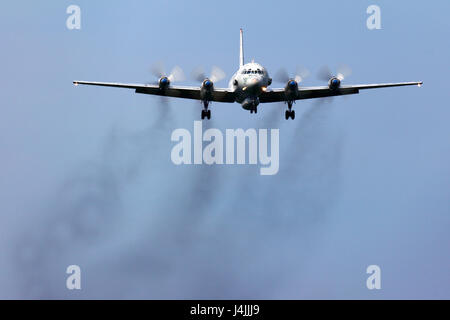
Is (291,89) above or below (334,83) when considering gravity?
below

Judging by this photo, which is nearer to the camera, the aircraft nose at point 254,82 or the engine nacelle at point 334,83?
the aircraft nose at point 254,82

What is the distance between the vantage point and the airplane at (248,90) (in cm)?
6228

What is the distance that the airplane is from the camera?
62.3 metres

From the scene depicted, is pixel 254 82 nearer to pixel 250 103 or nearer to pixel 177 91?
pixel 250 103

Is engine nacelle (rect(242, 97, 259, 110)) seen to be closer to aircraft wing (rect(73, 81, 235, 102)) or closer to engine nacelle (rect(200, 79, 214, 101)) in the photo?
aircraft wing (rect(73, 81, 235, 102))

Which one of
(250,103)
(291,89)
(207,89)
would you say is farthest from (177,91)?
(291,89)

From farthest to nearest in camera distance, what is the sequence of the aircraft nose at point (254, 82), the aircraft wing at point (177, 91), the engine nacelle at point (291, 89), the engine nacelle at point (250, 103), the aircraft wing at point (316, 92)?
the aircraft wing at point (316, 92), the aircraft wing at point (177, 91), the engine nacelle at point (291, 89), the engine nacelle at point (250, 103), the aircraft nose at point (254, 82)

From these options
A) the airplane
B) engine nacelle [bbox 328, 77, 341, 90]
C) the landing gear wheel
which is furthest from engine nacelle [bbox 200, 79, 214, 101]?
engine nacelle [bbox 328, 77, 341, 90]

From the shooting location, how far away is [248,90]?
6191 centimetres

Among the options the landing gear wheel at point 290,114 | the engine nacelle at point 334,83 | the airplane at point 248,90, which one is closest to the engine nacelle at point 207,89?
the airplane at point 248,90

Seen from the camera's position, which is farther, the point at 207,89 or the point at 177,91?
the point at 177,91

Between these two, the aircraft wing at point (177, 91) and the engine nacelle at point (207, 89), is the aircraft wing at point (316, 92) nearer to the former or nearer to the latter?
the aircraft wing at point (177, 91)
